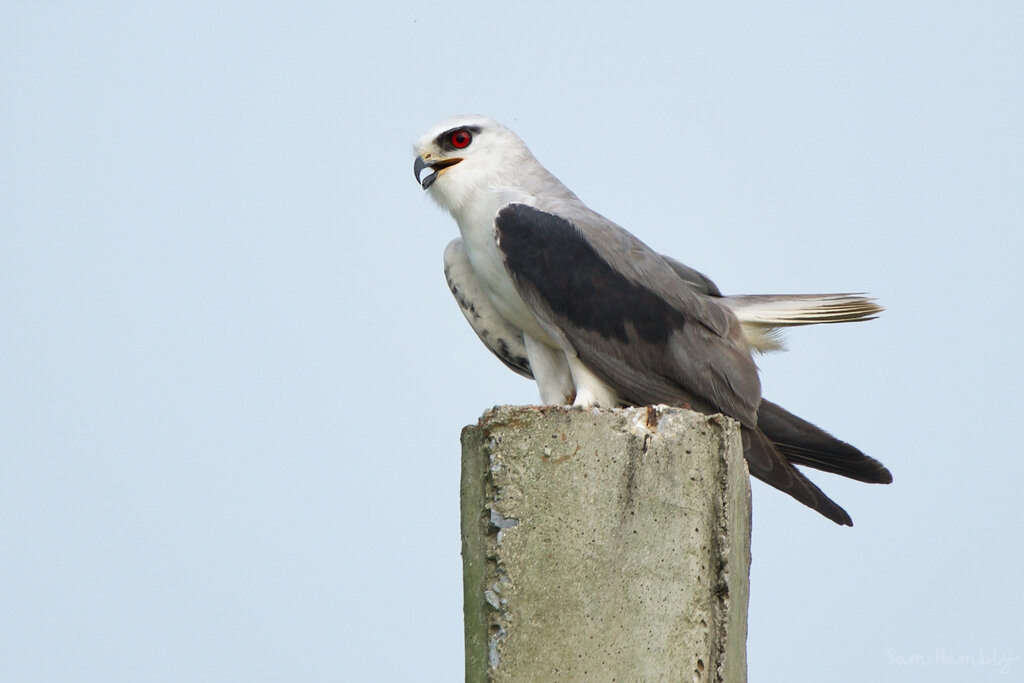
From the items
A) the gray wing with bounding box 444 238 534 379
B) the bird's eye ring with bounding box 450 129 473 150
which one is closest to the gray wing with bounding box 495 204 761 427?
the gray wing with bounding box 444 238 534 379

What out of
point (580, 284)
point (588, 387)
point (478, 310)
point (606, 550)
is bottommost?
point (606, 550)

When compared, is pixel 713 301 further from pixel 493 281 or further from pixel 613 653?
pixel 613 653

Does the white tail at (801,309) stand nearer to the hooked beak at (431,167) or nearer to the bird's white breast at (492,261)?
the bird's white breast at (492,261)

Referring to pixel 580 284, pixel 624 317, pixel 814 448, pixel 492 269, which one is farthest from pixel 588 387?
pixel 814 448

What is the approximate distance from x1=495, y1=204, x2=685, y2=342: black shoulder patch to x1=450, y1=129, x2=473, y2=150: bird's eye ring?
94 cm

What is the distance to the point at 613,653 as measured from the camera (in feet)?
11.1

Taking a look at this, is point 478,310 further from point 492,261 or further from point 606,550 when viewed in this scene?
point 606,550

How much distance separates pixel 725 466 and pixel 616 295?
190 cm

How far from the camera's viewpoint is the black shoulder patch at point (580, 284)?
17.5ft

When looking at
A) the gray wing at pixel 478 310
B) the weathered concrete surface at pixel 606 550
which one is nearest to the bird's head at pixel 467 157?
the gray wing at pixel 478 310

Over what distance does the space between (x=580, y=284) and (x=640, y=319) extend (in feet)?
1.07

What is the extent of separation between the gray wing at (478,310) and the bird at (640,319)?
0.18 metres

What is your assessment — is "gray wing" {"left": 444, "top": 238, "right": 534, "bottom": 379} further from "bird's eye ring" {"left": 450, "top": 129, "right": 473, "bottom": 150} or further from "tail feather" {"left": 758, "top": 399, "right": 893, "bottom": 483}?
"tail feather" {"left": 758, "top": 399, "right": 893, "bottom": 483}

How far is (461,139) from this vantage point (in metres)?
6.21
